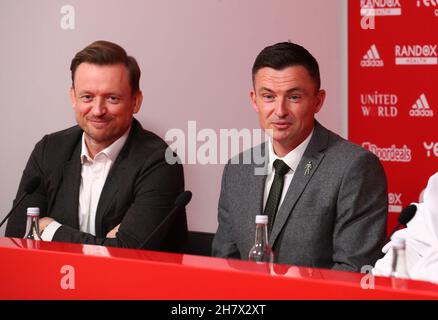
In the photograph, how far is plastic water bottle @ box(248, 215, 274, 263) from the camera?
2.40 m

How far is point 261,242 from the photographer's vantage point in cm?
253

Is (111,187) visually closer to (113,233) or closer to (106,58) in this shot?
(113,233)

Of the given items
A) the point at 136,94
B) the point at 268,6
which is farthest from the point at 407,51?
the point at 136,94

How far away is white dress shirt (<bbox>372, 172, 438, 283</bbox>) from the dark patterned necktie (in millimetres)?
635

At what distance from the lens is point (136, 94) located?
138 inches

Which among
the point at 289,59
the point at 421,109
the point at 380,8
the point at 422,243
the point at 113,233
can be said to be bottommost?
the point at 113,233

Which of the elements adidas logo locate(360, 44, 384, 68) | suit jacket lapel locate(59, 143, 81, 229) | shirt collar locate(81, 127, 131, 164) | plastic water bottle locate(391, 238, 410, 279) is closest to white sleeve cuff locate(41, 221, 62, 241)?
suit jacket lapel locate(59, 143, 81, 229)

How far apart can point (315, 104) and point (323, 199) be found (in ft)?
1.20

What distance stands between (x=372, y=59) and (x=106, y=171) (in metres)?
1.31

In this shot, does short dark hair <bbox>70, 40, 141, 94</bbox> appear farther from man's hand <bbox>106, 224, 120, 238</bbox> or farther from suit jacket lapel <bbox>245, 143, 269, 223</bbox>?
suit jacket lapel <bbox>245, 143, 269, 223</bbox>

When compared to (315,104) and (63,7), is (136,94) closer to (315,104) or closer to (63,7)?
(315,104)

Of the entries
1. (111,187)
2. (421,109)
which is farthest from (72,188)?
(421,109)

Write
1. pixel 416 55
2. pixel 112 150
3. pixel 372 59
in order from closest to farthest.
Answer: pixel 112 150, pixel 416 55, pixel 372 59

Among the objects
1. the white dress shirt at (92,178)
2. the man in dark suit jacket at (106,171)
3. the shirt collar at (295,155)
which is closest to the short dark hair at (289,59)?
the shirt collar at (295,155)
